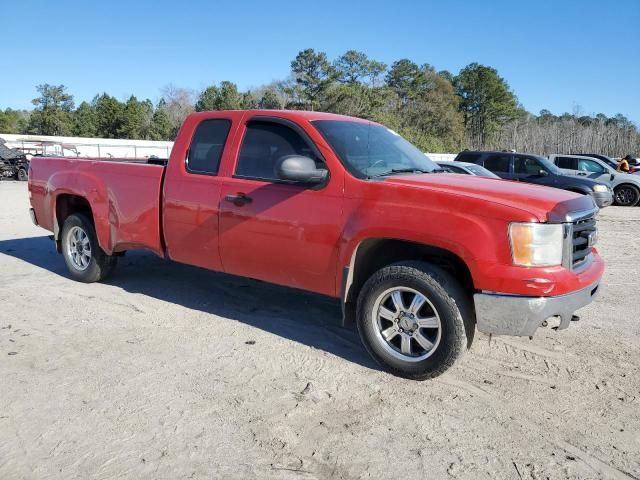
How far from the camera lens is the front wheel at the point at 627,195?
18500 millimetres

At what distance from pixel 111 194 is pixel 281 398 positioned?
3322mm

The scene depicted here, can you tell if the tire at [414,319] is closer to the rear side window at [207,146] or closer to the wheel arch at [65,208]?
the rear side window at [207,146]

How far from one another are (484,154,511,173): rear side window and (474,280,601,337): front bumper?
13.0 meters

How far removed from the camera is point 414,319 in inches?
154

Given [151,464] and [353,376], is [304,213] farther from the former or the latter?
[151,464]

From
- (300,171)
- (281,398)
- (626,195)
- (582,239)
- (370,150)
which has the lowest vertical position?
(626,195)

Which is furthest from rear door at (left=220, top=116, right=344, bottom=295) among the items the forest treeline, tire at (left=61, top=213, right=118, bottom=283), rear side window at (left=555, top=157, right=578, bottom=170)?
the forest treeline

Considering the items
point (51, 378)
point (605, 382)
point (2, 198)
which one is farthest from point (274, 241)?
point (2, 198)

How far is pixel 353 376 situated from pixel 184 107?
7282 centimetres

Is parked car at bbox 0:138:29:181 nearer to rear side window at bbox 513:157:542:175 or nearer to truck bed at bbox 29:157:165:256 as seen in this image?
rear side window at bbox 513:157:542:175

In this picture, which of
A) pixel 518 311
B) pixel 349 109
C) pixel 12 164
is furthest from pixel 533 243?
pixel 349 109

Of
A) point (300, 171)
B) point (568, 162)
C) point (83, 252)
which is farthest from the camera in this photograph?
point (568, 162)

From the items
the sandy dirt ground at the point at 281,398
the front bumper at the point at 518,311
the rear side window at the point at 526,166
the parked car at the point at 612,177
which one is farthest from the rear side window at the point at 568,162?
the front bumper at the point at 518,311

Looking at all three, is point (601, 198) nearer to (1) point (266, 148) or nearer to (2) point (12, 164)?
(1) point (266, 148)
